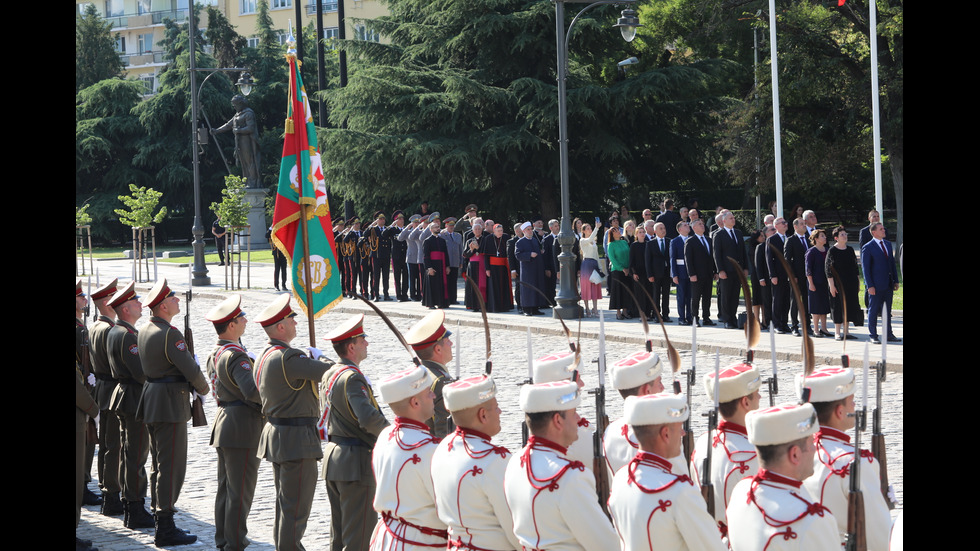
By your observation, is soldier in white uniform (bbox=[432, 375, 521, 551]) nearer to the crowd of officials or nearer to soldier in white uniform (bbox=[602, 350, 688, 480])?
soldier in white uniform (bbox=[602, 350, 688, 480])

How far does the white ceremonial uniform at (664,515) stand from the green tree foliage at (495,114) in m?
29.1

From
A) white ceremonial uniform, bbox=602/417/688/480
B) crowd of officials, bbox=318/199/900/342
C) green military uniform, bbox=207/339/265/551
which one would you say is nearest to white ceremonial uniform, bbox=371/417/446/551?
white ceremonial uniform, bbox=602/417/688/480

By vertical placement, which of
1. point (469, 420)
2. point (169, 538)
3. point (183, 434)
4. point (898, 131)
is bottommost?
point (169, 538)

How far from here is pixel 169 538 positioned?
8227 mm

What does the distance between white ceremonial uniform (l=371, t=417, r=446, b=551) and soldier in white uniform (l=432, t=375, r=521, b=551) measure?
0.77 ft

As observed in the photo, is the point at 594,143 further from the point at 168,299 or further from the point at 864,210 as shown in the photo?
the point at 168,299

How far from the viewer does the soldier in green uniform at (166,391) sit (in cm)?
850

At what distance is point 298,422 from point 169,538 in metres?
1.67

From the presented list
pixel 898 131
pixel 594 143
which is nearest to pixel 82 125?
pixel 594 143

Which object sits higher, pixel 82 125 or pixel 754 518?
pixel 82 125

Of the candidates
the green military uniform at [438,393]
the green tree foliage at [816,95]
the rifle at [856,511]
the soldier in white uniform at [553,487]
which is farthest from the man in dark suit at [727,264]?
the green tree foliage at [816,95]

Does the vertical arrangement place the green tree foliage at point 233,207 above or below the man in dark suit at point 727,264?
above

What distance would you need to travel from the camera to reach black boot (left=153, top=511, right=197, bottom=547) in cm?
821

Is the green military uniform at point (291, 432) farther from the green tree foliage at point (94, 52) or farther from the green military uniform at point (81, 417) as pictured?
the green tree foliage at point (94, 52)
